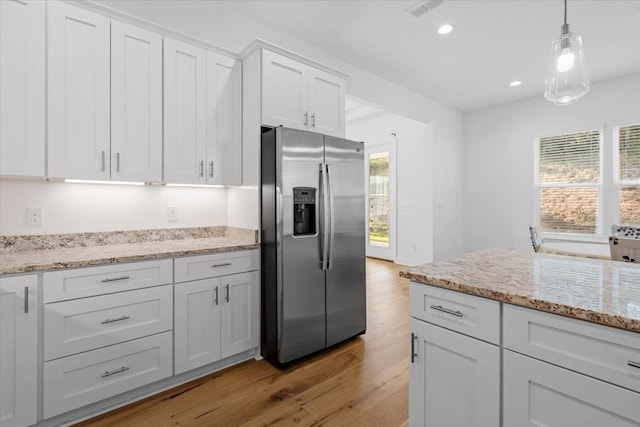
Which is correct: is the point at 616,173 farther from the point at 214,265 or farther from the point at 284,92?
the point at 214,265

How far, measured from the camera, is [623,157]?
4422 mm

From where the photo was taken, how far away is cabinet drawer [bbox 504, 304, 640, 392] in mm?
872

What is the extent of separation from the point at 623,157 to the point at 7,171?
6.74 m

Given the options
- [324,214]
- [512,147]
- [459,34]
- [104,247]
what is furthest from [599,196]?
[104,247]

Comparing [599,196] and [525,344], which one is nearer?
[525,344]

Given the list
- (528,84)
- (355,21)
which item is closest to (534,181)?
(528,84)

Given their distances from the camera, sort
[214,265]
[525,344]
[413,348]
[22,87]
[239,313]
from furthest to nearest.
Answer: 1. [239,313]
2. [214,265]
3. [22,87]
4. [413,348]
5. [525,344]

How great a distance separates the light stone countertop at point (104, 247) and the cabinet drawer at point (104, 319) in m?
0.22

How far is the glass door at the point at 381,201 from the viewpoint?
626cm

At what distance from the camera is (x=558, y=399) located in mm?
994

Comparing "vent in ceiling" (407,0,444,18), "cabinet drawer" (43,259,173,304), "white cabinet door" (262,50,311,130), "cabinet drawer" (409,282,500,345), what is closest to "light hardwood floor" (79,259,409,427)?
"cabinet drawer" (43,259,173,304)

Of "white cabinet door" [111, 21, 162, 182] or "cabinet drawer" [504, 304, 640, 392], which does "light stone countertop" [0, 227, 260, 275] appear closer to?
"white cabinet door" [111, 21, 162, 182]

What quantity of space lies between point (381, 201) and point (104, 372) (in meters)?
5.55

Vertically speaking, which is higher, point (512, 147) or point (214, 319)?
point (512, 147)
